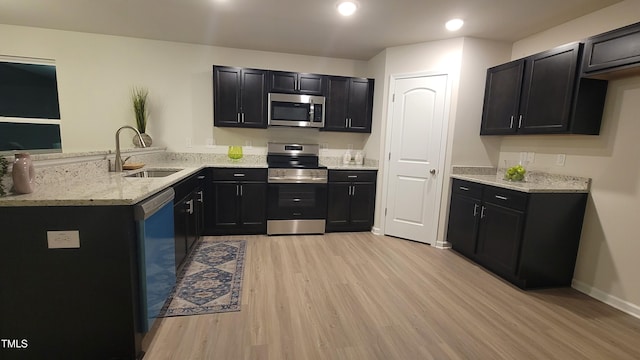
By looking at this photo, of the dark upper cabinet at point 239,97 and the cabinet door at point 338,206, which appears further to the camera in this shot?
the cabinet door at point 338,206

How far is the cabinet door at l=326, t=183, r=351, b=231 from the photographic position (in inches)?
154

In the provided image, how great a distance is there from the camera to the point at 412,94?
3625 millimetres

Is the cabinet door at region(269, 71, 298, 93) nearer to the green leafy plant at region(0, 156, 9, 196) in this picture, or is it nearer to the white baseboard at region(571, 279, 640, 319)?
the green leafy plant at region(0, 156, 9, 196)

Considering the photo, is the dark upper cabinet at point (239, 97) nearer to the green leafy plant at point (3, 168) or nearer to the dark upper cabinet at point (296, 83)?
the dark upper cabinet at point (296, 83)

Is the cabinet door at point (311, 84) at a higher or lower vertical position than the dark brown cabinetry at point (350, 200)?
higher

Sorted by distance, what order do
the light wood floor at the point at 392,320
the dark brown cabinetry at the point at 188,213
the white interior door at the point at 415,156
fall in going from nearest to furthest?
the light wood floor at the point at 392,320, the dark brown cabinetry at the point at 188,213, the white interior door at the point at 415,156

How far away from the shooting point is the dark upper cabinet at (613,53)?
204 centimetres

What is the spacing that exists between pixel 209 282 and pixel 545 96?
3.56 m

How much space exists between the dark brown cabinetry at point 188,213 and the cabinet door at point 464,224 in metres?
3.01

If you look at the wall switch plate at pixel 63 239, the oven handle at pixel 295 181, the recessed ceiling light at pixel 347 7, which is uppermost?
the recessed ceiling light at pixel 347 7

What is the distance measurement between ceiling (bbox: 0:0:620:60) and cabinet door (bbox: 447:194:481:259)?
1863 millimetres

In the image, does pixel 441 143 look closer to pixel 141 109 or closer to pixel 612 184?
pixel 612 184

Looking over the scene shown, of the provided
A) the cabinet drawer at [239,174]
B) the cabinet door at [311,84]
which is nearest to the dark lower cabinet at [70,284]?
the cabinet drawer at [239,174]

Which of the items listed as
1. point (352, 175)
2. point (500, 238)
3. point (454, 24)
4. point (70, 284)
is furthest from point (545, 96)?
point (70, 284)
